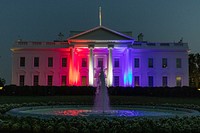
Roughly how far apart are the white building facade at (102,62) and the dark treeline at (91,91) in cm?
699

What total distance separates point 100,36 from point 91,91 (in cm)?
1096

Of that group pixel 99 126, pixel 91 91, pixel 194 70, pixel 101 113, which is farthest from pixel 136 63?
pixel 99 126

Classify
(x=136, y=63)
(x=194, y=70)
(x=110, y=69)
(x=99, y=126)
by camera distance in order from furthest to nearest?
1. (x=194, y=70)
2. (x=136, y=63)
3. (x=110, y=69)
4. (x=99, y=126)

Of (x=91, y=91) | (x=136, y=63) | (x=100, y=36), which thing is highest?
(x=100, y=36)

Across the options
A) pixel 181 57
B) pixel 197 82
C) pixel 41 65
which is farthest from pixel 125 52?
pixel 197 82

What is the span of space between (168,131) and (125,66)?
4358 centimetres

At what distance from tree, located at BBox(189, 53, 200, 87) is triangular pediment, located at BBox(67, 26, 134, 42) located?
2804cm

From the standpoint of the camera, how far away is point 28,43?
5528 centimetres

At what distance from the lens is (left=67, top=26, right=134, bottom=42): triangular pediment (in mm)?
52375

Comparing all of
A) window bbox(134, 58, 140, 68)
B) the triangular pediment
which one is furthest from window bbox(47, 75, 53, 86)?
window bbox(134, 58, 140, 68)

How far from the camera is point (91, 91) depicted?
45656 millimetres

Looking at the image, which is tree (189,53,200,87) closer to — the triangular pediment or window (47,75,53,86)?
the triangular pediment

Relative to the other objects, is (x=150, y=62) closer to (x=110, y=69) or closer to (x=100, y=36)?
(x=110, y=69)

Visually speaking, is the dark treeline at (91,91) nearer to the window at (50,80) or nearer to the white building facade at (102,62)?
the white building facade at (102,62)
